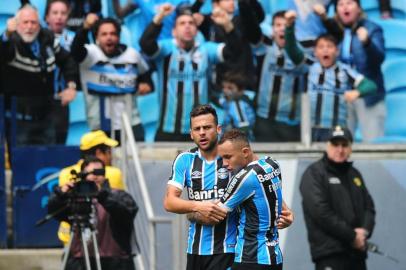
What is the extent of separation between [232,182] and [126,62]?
5685mm

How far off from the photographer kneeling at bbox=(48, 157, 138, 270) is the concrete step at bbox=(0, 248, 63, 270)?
239cm

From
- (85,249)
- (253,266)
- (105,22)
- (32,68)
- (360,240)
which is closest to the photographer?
(253,266)

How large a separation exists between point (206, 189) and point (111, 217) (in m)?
1.86

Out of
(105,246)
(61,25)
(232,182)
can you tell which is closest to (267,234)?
(232,182)

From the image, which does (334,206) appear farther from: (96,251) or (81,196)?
(81,196)

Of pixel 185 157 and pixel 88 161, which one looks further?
pixel 88 161

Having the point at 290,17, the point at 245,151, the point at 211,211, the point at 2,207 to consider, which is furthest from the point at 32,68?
the point at 245,151

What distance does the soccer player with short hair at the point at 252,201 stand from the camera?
868 cm

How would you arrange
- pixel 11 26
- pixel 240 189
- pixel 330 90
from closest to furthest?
pixel 240 189, pixel 330 90, pixel 11 26

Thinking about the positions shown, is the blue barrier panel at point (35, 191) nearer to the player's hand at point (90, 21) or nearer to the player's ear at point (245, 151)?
the player's hand at point (90, 21)

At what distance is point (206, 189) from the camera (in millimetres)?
9258

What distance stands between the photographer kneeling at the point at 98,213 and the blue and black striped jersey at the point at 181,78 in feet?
8.51

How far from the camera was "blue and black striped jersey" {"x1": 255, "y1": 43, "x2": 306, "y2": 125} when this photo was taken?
1335 centimetres

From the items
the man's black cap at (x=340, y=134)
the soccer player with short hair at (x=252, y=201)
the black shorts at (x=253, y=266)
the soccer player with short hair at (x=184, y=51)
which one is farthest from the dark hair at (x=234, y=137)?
the soccer player with short hair at (x=184, y=51)
